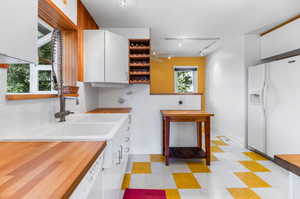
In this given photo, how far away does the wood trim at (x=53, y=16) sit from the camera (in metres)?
1.64

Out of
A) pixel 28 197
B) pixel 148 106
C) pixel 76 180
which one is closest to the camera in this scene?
pixel 28 197

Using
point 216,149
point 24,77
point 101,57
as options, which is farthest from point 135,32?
point 216,149

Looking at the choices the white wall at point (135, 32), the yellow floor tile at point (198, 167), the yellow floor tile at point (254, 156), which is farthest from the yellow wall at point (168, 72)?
the yellow floor tile at point (198, 167)

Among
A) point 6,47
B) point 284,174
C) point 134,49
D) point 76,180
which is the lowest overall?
point 284,174

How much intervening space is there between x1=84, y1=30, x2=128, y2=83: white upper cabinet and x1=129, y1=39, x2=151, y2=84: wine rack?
0.42 metres

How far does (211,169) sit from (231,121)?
1.89 metres

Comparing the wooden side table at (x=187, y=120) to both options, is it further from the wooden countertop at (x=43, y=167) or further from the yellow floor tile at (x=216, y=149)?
the wooden countertop at (x=43, y=167)

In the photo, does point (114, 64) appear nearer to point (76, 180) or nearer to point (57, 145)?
point (57, 145)

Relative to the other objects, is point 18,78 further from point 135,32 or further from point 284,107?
point 284,107

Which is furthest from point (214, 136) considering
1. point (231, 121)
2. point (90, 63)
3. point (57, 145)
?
point (57, 145)

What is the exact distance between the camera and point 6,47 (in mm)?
711

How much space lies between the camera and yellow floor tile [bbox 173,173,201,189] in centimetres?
223

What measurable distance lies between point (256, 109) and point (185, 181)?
200cm

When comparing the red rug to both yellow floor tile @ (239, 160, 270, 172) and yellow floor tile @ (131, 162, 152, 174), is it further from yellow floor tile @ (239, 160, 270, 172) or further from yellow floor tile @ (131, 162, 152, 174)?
yellow floor tile @ (239, 160, 270, 172)
